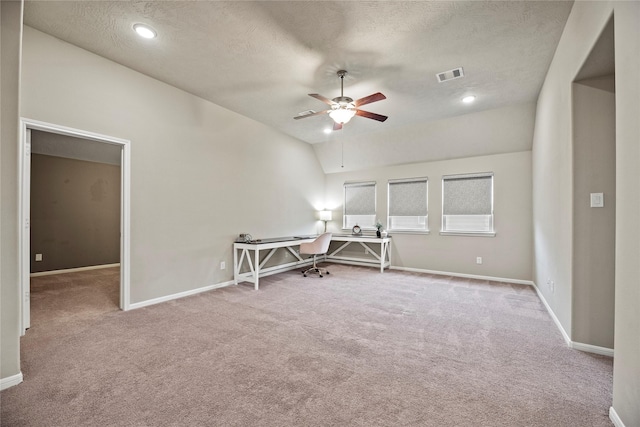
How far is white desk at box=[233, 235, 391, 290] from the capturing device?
14.8ft

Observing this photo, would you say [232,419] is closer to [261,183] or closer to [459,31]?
[459,31]

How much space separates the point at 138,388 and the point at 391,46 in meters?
3.67

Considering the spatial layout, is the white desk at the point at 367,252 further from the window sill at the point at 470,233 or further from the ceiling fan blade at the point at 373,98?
the ceiling fan blade at the point at 373,98

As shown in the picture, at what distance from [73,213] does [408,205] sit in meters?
7.31

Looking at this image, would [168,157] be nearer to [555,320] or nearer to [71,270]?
[71,270]

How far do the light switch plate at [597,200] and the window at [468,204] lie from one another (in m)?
2.99

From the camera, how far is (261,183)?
5.29 meters

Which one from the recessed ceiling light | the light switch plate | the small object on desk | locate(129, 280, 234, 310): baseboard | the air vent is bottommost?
locate(129, 280, 234, 310): baseboard

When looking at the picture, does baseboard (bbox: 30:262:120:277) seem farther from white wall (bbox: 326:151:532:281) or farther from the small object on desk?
white wall (bbox: 326:151:532:281)

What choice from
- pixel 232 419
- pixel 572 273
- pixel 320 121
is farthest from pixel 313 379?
pixel 320 121

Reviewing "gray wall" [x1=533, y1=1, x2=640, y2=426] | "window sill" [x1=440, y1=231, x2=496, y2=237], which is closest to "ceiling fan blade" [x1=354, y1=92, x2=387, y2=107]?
"gray wall" [x1=533, y1=1, x2=640, y2=426]

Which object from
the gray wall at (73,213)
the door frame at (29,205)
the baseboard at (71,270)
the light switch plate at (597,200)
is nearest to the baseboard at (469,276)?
the light switch plate at (597,200)

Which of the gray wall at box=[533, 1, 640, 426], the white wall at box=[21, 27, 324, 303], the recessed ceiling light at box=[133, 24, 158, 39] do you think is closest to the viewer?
the gray wall at box=[533, 1, 640, 426]

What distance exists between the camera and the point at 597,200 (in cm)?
227
